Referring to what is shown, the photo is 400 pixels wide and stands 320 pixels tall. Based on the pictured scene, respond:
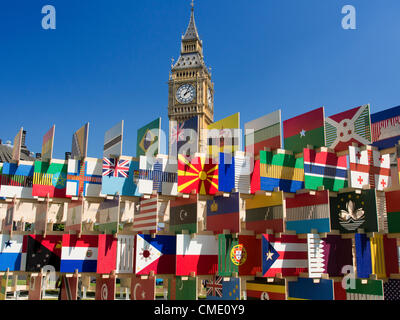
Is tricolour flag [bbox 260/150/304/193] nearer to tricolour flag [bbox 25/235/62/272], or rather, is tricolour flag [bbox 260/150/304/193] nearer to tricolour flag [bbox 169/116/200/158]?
tricolour flag [bbox 169/116/200/158]

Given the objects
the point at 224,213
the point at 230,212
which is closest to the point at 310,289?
the point at 230,212

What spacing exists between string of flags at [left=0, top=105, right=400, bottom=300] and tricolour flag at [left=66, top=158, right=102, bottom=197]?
3cm

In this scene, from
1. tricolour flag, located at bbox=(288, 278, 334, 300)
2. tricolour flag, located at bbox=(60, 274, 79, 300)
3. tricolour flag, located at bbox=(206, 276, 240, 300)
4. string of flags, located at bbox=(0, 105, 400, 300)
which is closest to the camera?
tricolour flag, located at bbox=(288, 278, 334, 300)

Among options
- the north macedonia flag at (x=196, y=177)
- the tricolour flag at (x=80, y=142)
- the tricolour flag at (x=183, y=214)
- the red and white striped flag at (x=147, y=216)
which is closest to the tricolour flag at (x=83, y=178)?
the tricolour flag at (x=80, y=142)

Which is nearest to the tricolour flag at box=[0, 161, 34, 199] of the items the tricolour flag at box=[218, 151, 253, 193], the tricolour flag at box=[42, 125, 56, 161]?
the tricolour flag at box=[42, 125, 56, 161]

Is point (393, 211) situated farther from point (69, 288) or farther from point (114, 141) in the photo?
point (69, 288)

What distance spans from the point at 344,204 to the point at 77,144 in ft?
28.7

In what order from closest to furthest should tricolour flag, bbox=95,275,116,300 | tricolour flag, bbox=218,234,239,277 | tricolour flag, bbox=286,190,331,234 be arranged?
1. tricolour flag, bbox=286,190,331,234
2. tricolour flag, bbox=218,234,239,277
3. tricolour flag, bbox=95,275,116,300

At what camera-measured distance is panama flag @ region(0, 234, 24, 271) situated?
13.1 metres

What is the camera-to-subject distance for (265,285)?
1227 centimetres

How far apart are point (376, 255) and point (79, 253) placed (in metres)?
8.58

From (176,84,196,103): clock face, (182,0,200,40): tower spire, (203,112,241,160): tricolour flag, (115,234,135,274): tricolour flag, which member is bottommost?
(115,234,135,274): tricolour flag
